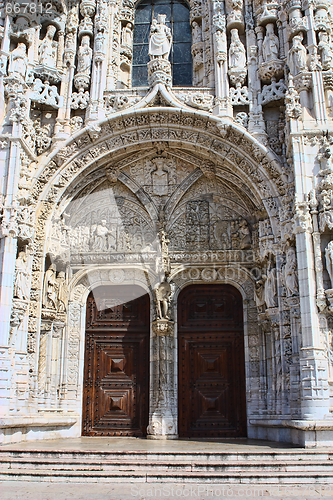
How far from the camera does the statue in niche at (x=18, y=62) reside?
10797mm

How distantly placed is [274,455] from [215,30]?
867 cm

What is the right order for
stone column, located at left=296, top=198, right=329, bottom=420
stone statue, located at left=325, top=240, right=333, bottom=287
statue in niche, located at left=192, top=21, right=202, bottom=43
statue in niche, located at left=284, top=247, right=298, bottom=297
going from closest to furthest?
stone column, located at left=296, top=198, right=329, bottom=420 → stone statue, located at left=325, top=240, right=333, bottom=287 → statue in niche, located at left=284, top=247, right=298, bottom=297 → statue in niche, located at left=192, top=21, right=202, bottom=43

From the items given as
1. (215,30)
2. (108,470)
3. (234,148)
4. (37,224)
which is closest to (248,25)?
(215,30)

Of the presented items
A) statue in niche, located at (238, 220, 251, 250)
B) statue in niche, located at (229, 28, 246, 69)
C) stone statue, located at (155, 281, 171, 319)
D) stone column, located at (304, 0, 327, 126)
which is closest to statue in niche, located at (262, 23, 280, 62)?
statue in niche, located at (229, 28, 246, 69)

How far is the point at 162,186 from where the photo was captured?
1195 centimetres

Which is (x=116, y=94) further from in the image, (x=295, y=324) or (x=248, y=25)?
(x=295, y=324)

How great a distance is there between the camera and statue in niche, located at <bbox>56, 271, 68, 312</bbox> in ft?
36.4

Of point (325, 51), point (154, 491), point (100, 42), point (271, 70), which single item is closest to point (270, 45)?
point (271, 70)

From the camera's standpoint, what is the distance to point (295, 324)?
9461 mm

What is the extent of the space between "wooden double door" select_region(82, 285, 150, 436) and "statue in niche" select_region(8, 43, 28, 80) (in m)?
4.73

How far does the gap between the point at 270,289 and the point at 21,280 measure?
4.66 meters

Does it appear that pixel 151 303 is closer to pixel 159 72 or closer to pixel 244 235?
pixel 244 235

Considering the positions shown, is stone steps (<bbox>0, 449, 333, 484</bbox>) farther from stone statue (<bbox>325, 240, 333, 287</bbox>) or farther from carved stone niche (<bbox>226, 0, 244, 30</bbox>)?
carved stone niche (<bbox>226, 0, 244, 30</bbox>)

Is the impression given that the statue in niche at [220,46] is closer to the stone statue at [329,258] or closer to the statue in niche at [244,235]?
the statue in niche at [244,235]
